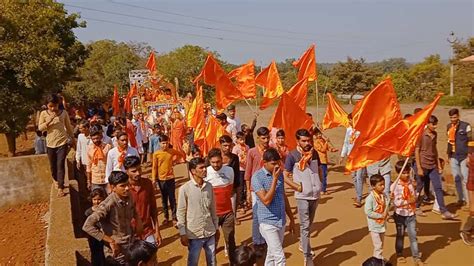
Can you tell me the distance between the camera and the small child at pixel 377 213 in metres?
6.15

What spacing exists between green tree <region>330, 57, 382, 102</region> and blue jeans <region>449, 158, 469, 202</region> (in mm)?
36322

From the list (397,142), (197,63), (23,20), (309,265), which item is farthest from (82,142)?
(197,63)

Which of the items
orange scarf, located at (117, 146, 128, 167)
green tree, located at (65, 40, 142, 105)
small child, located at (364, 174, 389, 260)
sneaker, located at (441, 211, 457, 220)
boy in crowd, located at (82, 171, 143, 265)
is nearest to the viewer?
boy in crowd, located at (82, 171, 143, 265)

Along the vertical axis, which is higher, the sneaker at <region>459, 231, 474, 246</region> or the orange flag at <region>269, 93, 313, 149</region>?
the orange flag at <region>269, 93, 313, 149</region>

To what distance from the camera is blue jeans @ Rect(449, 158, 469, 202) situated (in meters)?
8.45

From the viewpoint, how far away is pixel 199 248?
563 cm

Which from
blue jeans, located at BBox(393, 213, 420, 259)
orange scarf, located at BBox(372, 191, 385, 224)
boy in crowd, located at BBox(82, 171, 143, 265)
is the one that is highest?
boy in crowd, located at BBox(82, 171, 143, 265)

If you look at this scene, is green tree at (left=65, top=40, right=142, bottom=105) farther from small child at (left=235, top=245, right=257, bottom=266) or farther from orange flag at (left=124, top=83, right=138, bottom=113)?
small child at (left=235, top=245, right=257, bottom=266)

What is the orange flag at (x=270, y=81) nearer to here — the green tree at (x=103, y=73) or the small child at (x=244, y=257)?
the small child at (x=244, y=257)

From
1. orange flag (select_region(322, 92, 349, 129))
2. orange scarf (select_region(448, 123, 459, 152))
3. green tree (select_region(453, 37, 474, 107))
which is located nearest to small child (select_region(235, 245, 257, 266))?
orange scarf (select_region(448, 123, 459, 152))

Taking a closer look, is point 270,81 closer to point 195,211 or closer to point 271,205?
point 271,205

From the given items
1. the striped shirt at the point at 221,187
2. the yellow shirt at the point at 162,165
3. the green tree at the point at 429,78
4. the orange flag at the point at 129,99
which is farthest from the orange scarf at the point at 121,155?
the green tree at the point at 429,78

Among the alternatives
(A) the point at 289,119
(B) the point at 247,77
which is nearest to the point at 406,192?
(A) the point at 289,119

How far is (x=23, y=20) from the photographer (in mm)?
17391
